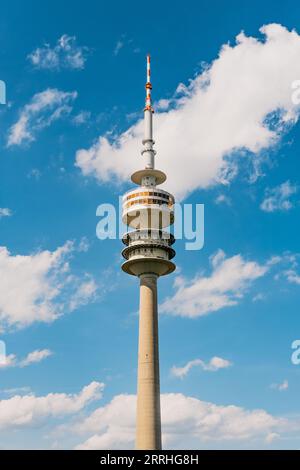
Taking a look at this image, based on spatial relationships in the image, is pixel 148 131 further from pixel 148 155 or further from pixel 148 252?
pixel 148 252

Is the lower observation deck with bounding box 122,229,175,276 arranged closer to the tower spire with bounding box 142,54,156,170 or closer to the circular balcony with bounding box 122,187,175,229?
the circular balcony with bounding box 122,187,175,229

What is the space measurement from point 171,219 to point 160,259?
1133cm

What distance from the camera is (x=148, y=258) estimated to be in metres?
111

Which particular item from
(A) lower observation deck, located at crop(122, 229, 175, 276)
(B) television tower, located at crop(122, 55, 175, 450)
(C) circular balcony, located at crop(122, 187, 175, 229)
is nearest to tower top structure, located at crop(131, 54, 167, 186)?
(B) television tower, located at crop(122, 55, 175, 450)

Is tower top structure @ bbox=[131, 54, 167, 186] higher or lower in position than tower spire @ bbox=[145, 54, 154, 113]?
lower

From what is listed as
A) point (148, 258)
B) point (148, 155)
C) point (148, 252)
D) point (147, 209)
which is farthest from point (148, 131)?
point (148, 258)

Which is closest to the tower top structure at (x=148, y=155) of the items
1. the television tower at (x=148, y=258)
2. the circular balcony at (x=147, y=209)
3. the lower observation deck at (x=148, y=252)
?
the television tower at (x=148, y=258)

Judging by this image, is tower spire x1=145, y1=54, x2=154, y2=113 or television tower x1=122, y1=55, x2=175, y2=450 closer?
television tower x1=122, y1=55, x2=175, y2=450

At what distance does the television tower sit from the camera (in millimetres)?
101250
